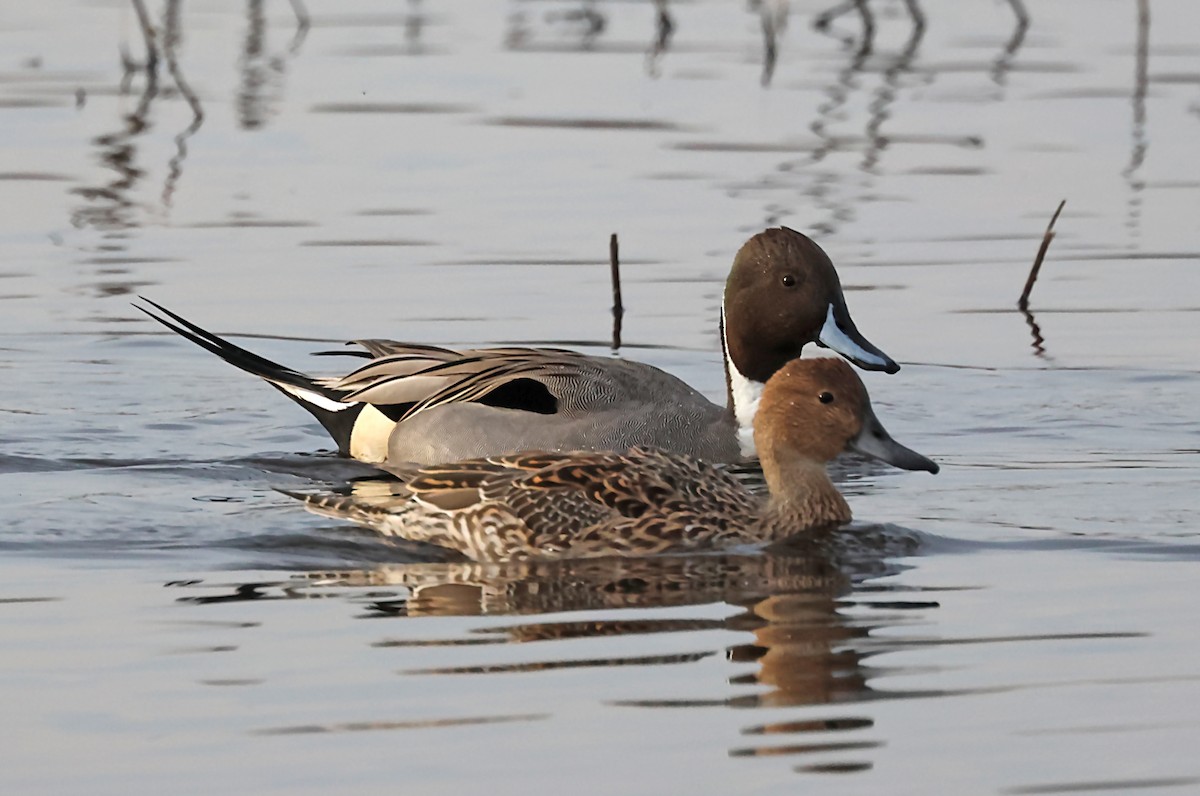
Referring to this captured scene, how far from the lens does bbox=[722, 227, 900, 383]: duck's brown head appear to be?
9.93 metres

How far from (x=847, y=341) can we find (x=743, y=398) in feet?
1.55

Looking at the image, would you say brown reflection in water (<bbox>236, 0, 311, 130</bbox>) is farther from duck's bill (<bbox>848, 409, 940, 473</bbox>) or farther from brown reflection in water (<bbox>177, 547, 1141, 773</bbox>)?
brown reflection in water (<bbox>177, 547, 1141, 773</bbox>)

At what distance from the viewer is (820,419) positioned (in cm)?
786

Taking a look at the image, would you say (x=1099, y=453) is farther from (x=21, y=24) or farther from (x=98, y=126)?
(x=21, y=24)

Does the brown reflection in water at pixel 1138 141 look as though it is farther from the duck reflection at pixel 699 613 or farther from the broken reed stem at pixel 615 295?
the duck reflection at pixel 699 613

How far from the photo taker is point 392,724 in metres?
5.52

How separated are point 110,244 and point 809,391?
6.39 meters

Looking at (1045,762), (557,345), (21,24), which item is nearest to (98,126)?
(21,24)

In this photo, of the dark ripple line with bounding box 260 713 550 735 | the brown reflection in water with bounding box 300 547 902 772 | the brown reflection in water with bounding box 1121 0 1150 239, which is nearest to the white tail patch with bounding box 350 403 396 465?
the brown reflection in water with bounding box 300 547 902 772

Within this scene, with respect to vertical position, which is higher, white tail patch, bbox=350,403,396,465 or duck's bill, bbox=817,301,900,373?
duck's bill, bbox=817,301,900,373

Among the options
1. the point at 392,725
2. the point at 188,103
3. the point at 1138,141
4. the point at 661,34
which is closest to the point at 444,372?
the point at 392,725

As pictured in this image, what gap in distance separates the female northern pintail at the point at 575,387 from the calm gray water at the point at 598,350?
1.00ft

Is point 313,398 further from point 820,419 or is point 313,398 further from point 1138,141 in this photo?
point 1138,141

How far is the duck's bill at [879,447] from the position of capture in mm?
7695
